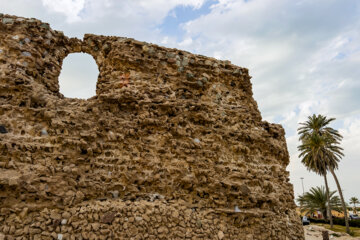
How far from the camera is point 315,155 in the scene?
2489 cm

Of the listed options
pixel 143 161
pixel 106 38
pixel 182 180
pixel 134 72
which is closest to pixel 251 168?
pixel 182 180

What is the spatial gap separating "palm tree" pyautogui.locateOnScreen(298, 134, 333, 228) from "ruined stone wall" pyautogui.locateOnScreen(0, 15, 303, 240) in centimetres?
2132

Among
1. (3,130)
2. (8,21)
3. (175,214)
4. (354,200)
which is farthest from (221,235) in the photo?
(354,200)

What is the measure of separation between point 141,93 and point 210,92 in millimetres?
1696

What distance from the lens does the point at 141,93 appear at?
5.47m

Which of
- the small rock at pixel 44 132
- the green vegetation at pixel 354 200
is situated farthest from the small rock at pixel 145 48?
the green vegetation at pixel 354 200

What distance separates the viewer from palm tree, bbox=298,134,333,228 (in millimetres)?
24970

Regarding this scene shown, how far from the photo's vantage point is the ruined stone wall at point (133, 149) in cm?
414

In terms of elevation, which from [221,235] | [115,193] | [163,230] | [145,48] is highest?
[145,48]

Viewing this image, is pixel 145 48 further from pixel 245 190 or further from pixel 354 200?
pixel 354 200

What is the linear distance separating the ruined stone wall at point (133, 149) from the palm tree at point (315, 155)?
21.3m

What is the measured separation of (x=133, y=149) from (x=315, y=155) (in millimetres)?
24258

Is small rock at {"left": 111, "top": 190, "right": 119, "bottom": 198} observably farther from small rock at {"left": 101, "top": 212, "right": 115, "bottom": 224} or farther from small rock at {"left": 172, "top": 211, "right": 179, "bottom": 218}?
small rock at {"left": 172, "top": 211, "right": 179, "bottom": 218}

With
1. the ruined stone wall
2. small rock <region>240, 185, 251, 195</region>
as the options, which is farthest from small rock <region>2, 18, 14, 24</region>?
small rock <region>240, 185, 251, 195</region>
